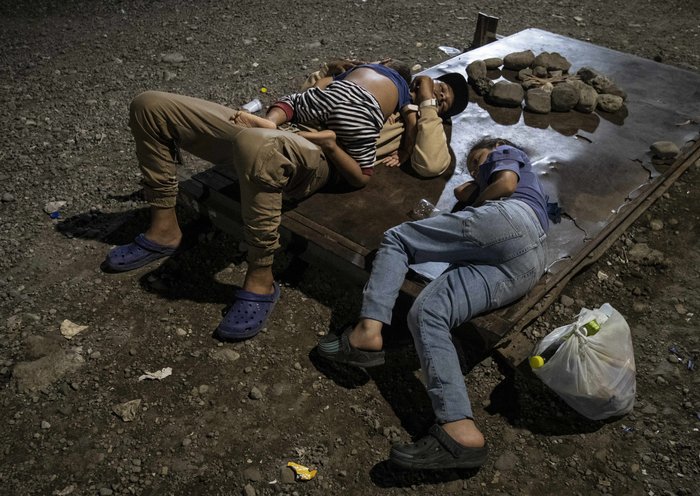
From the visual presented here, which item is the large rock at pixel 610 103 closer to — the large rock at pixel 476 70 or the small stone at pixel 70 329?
the large rock at pixel 476 70

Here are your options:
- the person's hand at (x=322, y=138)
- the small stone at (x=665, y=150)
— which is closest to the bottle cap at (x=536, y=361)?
the person's hand at (x=322, y=138)

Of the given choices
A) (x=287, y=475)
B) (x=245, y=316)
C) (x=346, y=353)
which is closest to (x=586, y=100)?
(x=346, y=353)

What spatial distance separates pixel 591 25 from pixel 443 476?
20.5 ft

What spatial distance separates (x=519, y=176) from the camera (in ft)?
9.07

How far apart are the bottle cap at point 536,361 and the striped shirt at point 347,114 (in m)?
1.29

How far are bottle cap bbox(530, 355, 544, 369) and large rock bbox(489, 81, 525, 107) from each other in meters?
2.18

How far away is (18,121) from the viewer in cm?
455

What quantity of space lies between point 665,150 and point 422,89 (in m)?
1.60

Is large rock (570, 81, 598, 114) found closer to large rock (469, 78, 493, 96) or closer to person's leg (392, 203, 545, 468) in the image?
large rock (469, 78, 493, 96)

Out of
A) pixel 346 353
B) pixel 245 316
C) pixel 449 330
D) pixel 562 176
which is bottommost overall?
pixel 245 316

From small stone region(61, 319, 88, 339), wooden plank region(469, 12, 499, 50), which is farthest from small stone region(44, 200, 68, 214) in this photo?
wooden plank region(469, 12, 499, 50)

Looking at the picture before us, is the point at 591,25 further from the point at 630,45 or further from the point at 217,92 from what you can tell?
the point at 217,92

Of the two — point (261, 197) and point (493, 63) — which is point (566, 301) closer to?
point (261, 197)

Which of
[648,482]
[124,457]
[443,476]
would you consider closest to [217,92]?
[124,457]
